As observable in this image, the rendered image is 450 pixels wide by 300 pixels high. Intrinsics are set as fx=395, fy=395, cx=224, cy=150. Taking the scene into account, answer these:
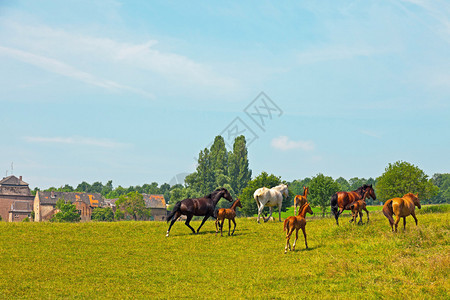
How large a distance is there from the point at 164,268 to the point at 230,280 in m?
3.52

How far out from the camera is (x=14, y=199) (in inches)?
4958

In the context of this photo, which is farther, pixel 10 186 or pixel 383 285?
pixel 10 186

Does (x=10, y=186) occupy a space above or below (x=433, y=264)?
above

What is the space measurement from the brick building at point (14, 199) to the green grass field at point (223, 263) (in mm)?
110897

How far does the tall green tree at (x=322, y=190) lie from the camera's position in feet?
239

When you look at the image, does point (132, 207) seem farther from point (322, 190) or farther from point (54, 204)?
point (322, 190)

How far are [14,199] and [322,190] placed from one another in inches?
3958

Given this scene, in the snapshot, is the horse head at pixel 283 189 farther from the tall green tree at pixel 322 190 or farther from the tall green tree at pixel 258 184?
the tall green tree at pixel 322 190

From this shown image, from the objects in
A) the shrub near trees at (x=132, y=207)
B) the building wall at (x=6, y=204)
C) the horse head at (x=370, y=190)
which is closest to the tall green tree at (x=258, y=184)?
the horse head at (x=370, y=190)

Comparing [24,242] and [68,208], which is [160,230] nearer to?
[24,242]

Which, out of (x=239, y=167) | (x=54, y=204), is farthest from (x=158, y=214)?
(x=239, y=167)

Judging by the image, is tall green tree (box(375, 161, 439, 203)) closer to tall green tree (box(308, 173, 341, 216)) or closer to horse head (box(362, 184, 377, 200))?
tall green tree (box(308, 173, 341, 216))

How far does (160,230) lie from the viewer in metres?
25.8

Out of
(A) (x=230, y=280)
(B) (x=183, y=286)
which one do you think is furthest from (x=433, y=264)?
(B) (x=183, y=286)
